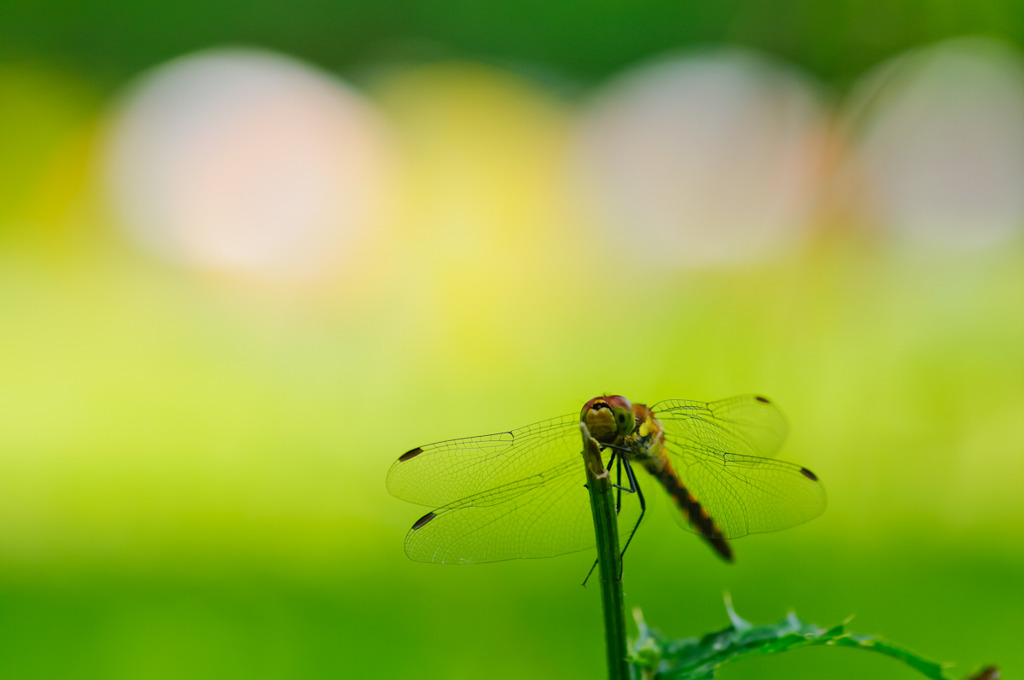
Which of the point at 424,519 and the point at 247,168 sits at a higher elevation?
the point at 247,168

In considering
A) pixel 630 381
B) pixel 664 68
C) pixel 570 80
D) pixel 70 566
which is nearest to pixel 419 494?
pixel 70 566

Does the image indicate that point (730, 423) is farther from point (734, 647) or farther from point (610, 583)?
point (610, 583)

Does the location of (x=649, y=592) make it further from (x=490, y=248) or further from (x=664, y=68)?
(x=664, y=68)

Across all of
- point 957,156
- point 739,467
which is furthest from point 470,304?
point 739,467

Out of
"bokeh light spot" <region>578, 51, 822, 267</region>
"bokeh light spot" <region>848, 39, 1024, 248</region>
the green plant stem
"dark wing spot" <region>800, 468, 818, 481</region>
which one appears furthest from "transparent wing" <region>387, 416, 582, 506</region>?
"bokeh light spot" <region>848, 39, 1024, 248</region>

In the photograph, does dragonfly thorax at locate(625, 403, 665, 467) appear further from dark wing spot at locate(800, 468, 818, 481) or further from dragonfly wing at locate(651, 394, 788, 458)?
dark wing spot at locate(800, 468, 818, 481)

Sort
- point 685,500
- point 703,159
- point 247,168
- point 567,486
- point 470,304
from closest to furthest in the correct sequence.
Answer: point 567,486
point 685,500
point 470,304
point 703,159
point 247,168
